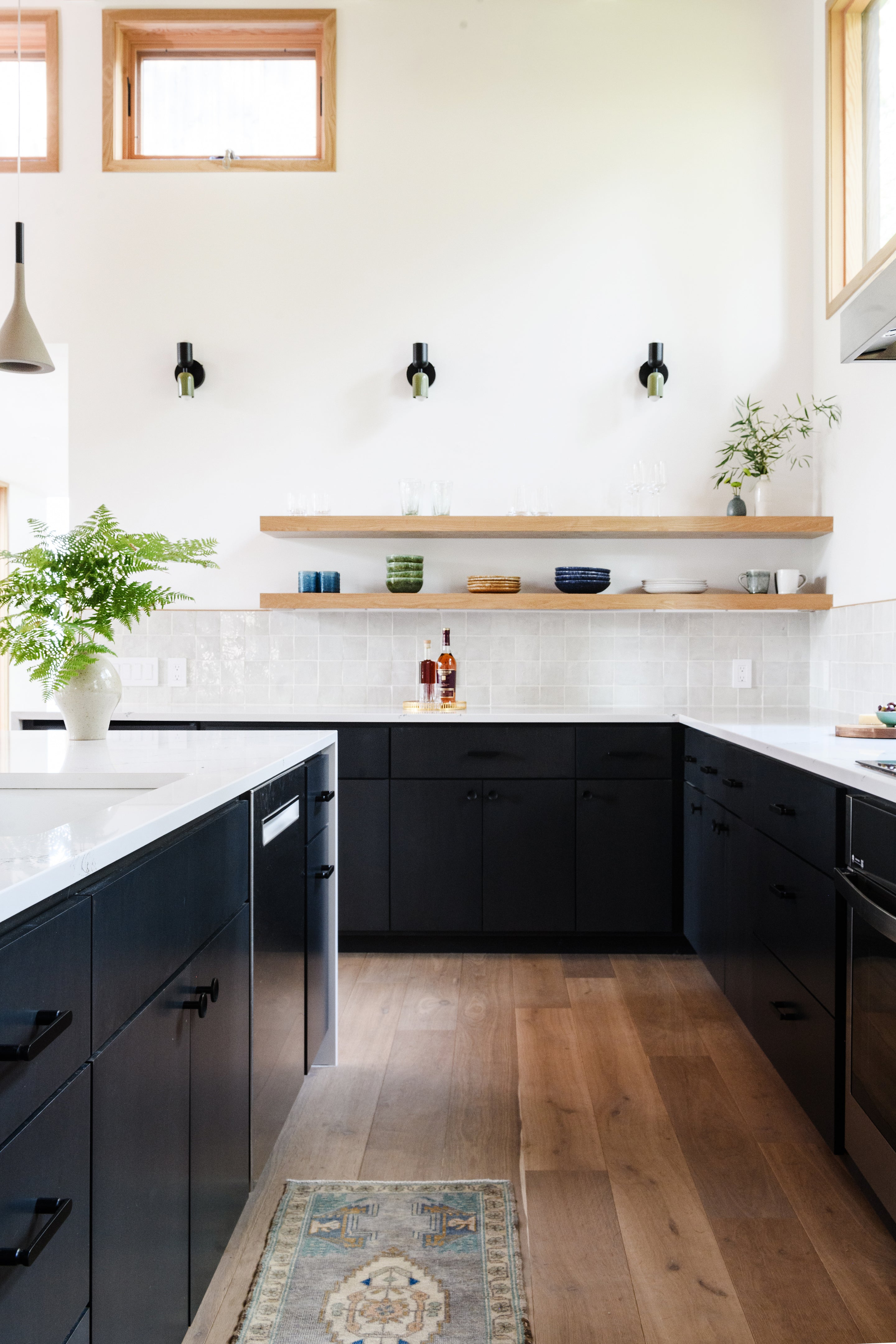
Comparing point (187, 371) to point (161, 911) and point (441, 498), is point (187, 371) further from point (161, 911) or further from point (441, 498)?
point (161, 911)

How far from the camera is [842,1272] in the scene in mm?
1727

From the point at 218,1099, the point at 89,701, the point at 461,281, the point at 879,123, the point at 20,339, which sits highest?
the point at 879,123

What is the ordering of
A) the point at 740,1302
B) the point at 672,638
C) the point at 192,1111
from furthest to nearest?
1. the point at 672,638
2. the point at 740,1302
3. the point at 192,1111

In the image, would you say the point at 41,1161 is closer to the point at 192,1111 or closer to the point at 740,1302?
the point at 192,1111

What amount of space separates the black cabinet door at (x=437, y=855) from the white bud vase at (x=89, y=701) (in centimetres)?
151

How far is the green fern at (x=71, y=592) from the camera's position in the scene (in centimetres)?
211

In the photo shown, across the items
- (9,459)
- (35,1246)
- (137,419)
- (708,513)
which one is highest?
(9,459)

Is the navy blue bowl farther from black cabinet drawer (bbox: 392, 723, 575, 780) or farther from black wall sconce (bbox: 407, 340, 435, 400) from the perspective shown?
black wall sconce (bbox: 407, 340, 435, 400)

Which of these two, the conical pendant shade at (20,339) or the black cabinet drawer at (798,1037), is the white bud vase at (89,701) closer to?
the conical pendant shade at (20,339)

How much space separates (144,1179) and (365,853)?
2.39 metres

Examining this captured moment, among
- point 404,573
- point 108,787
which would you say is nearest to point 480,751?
point 404,573

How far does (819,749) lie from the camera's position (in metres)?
2.32

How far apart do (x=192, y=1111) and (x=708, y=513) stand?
10.8ft

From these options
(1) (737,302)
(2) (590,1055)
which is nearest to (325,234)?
(1) (737,302)
